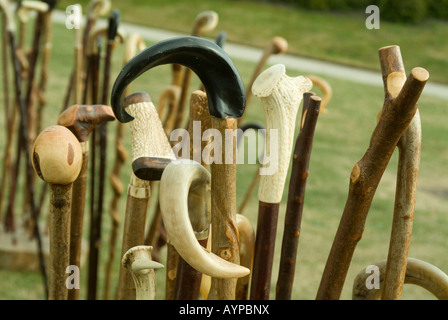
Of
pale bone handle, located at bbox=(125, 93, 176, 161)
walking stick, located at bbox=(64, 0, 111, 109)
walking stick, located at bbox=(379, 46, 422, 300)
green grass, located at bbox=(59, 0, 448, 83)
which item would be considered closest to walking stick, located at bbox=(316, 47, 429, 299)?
walking stick, located at bbox=(379, 46, 422, 300)

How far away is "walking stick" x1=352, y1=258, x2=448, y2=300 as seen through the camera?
0.43 metres

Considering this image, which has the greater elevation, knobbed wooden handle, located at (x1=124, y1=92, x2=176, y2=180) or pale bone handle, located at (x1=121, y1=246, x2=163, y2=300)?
knobbed wooden handle, located at (x1=124, y1=92, x2=176, y2=180)

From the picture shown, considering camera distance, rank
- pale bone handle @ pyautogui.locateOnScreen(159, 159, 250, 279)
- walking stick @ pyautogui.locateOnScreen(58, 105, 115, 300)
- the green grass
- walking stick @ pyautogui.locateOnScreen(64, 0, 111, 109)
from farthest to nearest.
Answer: the green grass → walking stick @ pyautogui.locateOnScreen(64, 0, 111, 109) → walking stick @ pyautogui.locateOnScreen(58, 105, 115, 300) → pale bone handle @ pyautogui.locateOnScreen(159, 159, 250, 279)

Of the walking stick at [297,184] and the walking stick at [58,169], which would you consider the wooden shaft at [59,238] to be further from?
the walking stick at [297,184]

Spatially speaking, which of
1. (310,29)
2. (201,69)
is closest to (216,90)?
(201,69)

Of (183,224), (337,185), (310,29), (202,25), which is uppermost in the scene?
(310,29)

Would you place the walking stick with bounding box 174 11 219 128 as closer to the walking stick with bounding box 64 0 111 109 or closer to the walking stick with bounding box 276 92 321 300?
the walking stick with bounding box 64 0 111 109

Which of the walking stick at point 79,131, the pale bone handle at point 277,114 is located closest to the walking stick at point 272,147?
the pale bone handle at point 277,114

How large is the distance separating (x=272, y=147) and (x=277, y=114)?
0.02 metres

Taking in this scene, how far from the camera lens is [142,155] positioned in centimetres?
40

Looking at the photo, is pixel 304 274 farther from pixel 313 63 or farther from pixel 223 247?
pixel 313 63

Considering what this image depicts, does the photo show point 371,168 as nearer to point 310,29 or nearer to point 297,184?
point 297,184

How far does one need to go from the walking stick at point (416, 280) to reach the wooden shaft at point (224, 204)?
0.11m

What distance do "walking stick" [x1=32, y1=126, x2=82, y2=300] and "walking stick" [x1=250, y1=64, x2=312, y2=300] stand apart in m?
0.13
